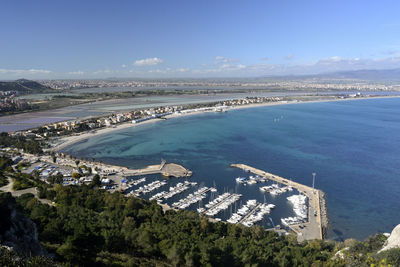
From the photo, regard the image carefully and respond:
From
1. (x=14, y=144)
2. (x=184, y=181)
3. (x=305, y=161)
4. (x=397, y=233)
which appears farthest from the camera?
(x=14, y=144)

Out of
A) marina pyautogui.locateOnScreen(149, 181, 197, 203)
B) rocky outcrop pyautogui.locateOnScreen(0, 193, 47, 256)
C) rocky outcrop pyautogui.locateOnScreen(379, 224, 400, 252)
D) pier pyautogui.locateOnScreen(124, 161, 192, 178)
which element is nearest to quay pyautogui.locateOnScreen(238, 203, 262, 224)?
marina pyautogui.locateOnScreen(149, 181, 197, 203)

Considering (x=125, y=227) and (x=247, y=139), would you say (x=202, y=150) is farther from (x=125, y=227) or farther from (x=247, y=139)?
(x=125, y=227)

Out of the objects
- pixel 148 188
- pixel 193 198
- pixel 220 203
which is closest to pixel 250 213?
pixel 220 203

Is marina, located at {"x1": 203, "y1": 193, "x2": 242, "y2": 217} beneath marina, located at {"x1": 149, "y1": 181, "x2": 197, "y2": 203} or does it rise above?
beneath

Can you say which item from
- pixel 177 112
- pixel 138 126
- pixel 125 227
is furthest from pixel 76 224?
pixel 177 112

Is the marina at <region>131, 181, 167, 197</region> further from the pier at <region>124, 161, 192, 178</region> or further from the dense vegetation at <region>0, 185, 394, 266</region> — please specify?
the dense vegetation at <region>0, 185, 394, 266</region>

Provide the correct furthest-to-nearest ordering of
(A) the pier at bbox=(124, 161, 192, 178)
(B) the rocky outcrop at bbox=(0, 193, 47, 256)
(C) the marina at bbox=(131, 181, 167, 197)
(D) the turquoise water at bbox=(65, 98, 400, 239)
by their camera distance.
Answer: (A) the pier at bbox=(124, 161, 192, 178)
(C) the marina at bbox=(131, 181, 167, 197)
(D) the turquoise water at bbox=(65, 98, 400, 239)
(B) the rocky outcrop at bbox=(0, 193, 47, 256)

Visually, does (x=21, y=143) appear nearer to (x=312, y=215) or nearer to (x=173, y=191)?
(x=173, y=191)
